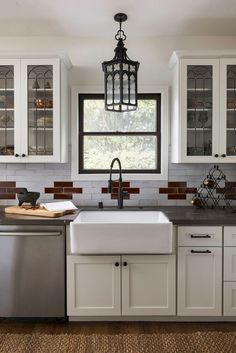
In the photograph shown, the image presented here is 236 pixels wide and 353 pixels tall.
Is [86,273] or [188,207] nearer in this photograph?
[86,273]

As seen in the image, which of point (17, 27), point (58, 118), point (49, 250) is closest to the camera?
point (49, 250)

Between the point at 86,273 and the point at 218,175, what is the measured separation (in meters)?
1.54

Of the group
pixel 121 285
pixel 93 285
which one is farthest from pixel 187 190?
pixel 93 285

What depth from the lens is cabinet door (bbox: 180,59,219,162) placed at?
270 centimetres

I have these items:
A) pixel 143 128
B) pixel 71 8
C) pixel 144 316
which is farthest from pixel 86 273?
pixel 71 8

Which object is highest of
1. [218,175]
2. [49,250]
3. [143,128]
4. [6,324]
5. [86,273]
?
[143,128]

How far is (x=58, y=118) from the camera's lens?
8.94 ft

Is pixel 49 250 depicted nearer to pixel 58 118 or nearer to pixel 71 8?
pixel 58 118

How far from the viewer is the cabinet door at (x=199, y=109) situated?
270cm

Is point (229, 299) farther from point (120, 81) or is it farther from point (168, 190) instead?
point (120, 81)

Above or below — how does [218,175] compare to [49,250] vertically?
above

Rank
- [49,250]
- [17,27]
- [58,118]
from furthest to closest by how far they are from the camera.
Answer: [17,27] < [58,118] < [49,250]

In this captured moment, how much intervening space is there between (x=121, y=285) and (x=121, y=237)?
1.34 ft

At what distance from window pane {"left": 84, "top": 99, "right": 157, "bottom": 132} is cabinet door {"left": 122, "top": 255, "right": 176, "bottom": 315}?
49.8 inches
